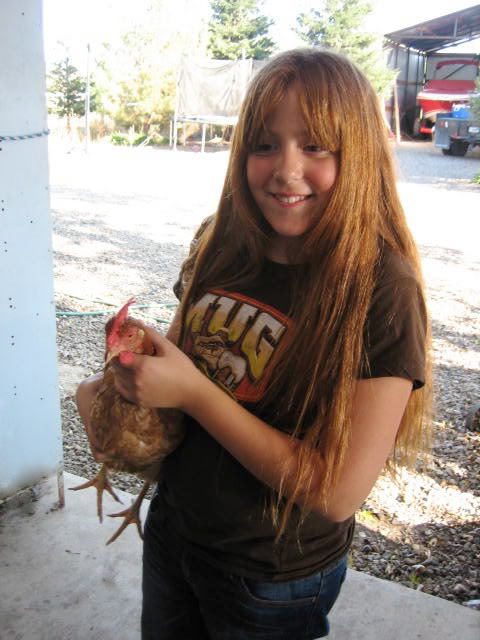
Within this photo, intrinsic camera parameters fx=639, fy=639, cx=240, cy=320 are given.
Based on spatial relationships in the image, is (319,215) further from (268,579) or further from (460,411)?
(460,411)

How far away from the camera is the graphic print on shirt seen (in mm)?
1052

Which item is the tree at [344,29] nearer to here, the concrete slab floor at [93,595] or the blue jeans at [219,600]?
the concrete slab floor at [93,595]

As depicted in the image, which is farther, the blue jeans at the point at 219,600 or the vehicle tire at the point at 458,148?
the vehicle tire at the point at 458,148


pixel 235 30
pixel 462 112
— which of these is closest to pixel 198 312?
pixel 462 112

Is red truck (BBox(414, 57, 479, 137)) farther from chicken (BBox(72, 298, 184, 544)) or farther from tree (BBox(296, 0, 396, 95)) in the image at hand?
chicken (BBox(72, 298, 184, 544))

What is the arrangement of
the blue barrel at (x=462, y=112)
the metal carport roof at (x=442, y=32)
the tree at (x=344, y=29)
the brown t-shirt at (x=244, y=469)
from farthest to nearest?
1. the metal carport roof at (x=442, y=32)
2. the tree at (x=344, y=29)
3. the blue barrel at (x=462, y=112)
4. the brown t-shirt at (x=244, y=469)

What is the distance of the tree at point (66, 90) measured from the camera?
19203 mm

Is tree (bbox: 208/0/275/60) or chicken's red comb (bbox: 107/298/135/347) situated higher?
tree (bbox: 208/0/275/60)

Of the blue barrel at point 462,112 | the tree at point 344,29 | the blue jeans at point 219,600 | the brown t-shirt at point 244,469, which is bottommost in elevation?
the blue jeans at point 219,600

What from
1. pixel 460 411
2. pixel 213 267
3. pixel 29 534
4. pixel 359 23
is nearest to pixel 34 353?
pixel 29 534

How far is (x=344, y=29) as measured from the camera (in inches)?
724

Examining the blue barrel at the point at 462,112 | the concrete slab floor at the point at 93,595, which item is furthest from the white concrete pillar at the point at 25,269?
the blue barrel at the point at 462,112

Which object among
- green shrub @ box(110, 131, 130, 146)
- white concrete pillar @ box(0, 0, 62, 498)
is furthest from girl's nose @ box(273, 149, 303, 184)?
green shrub @ box(110, 131, 130, 146)

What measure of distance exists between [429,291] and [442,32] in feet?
59.8
